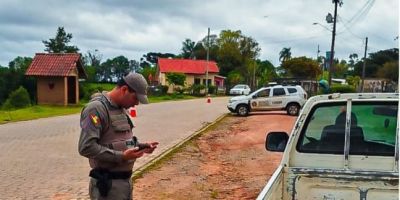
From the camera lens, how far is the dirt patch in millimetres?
8195

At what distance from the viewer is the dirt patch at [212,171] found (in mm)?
8195

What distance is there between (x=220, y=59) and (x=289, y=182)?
79.8 m

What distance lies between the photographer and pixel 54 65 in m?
36.5

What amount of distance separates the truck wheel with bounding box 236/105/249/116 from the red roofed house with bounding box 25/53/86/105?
45.6 feet

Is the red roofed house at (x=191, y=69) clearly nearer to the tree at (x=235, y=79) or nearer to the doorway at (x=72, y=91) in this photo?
the tree at (x=235, y=79)

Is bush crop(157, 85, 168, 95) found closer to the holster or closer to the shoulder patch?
the holster

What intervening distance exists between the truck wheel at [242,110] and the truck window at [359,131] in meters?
22.4

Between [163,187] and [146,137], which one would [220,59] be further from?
[163,187]

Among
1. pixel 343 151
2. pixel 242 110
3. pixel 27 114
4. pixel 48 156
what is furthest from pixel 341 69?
pixel 343 151

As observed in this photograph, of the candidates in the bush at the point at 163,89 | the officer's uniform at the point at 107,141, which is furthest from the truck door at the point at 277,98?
the bush at the point at 163,89

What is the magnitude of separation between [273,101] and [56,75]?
639 inches

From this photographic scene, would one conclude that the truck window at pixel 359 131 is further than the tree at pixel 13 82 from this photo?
No

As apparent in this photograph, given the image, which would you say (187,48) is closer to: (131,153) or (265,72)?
(265,72)

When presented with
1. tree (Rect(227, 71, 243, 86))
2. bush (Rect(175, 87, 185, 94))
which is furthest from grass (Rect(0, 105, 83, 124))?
tree (Rect(227, 71, 243, 86))
